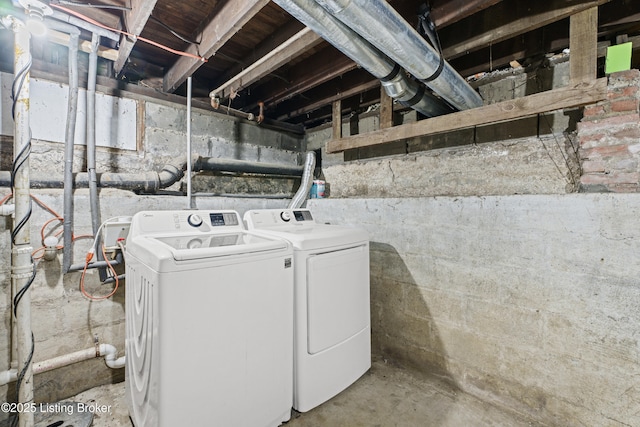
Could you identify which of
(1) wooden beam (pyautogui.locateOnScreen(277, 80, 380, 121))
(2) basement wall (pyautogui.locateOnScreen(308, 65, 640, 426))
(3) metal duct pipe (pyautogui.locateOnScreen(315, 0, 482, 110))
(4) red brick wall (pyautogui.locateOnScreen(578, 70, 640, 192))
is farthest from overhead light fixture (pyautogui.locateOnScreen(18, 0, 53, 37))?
(4) red brick wall (pyautogui.locateOnScreen(578, 70, 640, 192))

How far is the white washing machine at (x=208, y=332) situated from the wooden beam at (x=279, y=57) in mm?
1191

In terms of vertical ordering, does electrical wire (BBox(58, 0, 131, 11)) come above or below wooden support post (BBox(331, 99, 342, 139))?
above

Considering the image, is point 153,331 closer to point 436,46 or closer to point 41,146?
point 41,146

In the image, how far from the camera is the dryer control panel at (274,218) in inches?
81.6

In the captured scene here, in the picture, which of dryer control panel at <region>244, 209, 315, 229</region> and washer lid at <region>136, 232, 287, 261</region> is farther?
dryer control panel at <region>244, 209, 315, 229</region>

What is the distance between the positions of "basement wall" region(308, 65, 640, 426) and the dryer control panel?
479 mm

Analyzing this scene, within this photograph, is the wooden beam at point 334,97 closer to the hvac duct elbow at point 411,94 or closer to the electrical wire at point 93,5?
the hvac duct elbow at point 411,94

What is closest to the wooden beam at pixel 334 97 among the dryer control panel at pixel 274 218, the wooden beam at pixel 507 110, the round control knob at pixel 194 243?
the wooden beam at pixel 507 110

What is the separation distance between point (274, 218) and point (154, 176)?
948 millimetres

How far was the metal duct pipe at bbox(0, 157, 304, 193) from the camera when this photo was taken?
1.80 meters

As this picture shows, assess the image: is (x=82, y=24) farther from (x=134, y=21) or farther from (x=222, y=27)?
(x=222, y=27)

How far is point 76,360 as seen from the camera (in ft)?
5.90

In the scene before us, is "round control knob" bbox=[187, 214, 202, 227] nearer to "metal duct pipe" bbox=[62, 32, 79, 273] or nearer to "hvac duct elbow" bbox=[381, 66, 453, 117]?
Answer: "metal duct pipe" bbox=[62, 32, 79, 273]

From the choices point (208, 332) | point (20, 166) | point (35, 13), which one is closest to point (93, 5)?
point (35, 13)
